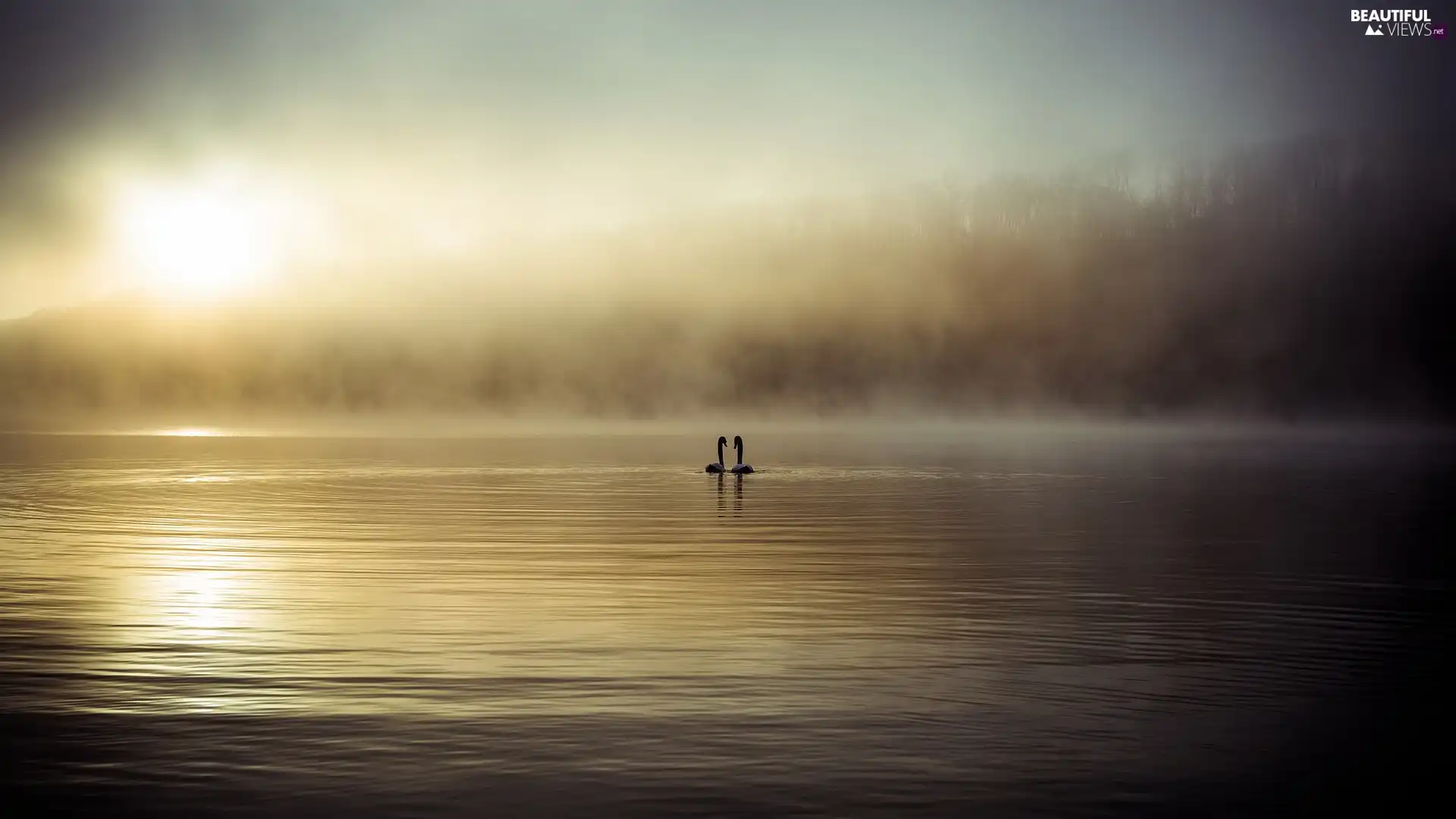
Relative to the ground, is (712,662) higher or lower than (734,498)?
lower

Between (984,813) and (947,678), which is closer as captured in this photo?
(984,813)

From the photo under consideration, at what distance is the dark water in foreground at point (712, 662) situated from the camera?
520 inches

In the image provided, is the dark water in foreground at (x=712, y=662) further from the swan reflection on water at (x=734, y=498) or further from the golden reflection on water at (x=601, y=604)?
the swan reflection on water at (x=734, y=498)

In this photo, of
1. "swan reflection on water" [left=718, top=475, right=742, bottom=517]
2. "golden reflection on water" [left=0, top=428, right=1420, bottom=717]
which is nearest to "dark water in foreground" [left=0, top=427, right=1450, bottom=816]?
"golden reflection on water" [left=0, top=428, right=1420, bottom=717]

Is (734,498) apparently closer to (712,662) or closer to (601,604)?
(601,604)

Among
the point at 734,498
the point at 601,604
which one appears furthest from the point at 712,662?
the point at 734,498

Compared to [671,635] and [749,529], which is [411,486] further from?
[671,635]

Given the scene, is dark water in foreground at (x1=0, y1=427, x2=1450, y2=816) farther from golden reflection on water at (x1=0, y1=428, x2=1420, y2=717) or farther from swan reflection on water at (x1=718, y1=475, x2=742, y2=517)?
swan reflection on water at (x1=718, y1=475, x2=742, y2=517)

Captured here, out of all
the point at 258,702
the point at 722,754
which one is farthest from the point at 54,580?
the point at 722,754

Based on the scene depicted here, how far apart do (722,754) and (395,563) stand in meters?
17.9

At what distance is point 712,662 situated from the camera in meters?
18.7

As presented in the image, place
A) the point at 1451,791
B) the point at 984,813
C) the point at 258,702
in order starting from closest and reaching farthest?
the point at 984,813 < the point at 1451,791 < the point at 258,702

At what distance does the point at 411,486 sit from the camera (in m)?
60.0

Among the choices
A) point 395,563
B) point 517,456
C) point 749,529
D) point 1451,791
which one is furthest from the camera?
point 517,456
